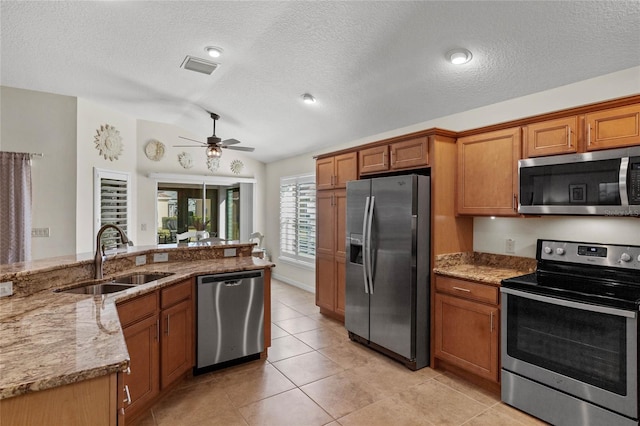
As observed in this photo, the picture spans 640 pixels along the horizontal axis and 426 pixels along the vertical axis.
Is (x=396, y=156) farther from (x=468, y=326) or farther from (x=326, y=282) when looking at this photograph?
(x=326, y=282)

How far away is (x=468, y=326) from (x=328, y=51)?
8.55ft

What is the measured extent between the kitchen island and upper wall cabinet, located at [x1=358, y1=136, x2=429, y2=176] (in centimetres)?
161

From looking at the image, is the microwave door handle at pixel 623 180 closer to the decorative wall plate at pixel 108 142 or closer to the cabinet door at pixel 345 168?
the cabinet door at pixel 345 168

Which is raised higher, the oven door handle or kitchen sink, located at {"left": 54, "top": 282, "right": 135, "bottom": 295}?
kitchen sink, located at {"left": 54, "top": 282, "right": 135, "bottom": 295}

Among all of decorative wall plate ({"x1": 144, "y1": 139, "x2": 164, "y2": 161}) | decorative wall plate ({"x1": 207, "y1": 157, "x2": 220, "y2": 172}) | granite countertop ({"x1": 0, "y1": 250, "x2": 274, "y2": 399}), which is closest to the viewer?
granite countertop ({"x1": 0, "y1": 250, "x2": 274, "y2": 399})

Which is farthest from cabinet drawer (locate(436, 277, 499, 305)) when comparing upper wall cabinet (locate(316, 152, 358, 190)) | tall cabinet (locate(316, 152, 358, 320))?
upper wall cabinet (locate(316, 152, 358, 190))

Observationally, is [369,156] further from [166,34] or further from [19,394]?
[19,394]

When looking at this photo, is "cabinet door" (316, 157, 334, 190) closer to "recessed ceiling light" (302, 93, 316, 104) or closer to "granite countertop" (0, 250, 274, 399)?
"recessed ceiling light" (302, 93, 316, 104)

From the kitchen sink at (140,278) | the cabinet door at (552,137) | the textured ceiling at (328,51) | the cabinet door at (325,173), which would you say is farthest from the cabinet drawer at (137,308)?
the cabinet door at (552,137)

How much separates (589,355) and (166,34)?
4.01m

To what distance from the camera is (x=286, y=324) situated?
432 centimetres

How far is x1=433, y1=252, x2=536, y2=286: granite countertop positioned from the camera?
2773 mm

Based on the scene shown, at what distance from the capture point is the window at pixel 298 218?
588 centimetres

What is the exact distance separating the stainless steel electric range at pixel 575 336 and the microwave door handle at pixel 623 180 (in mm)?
385
